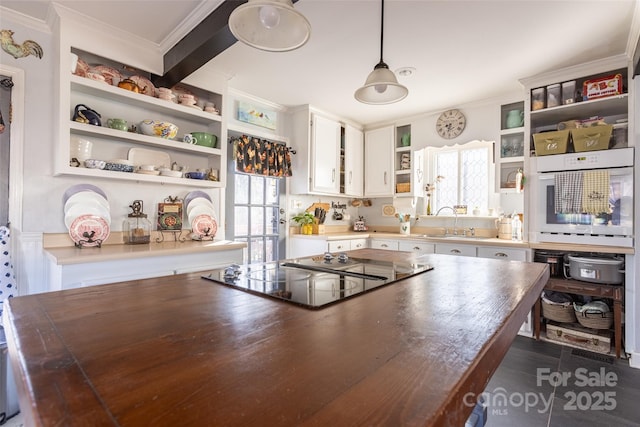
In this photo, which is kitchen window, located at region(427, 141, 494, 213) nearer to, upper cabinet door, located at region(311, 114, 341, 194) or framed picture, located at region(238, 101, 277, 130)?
upper cabinet door, located at region(311, 114, 341, 194)

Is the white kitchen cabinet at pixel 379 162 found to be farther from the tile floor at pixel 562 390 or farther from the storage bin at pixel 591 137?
the tile floor at pixel 562 390

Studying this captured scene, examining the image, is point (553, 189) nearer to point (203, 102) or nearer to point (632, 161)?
point (632, 161)

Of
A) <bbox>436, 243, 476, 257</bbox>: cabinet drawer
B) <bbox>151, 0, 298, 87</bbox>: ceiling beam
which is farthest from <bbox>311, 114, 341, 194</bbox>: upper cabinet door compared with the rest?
<bbox>151, 0, 298, 87</bbox>: ceiling beam

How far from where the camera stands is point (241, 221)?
3432mm

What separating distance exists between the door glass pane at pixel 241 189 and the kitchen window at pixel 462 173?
7.65 feet

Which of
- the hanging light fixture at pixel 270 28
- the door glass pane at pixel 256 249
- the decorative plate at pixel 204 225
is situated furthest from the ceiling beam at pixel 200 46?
the door glass pane at pixel 256 249

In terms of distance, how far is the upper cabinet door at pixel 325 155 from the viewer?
3689mm

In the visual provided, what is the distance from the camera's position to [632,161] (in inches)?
92.0

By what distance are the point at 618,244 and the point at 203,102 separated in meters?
3.62

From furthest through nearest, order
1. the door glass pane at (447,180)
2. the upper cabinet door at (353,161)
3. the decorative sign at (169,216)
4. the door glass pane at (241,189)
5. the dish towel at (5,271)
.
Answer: the upper cabinet door at (353,161)
the door glass pane at (447,180)
the door glass pane at (241,189)
the decorative sign at (169,216)
the dish towel at (5,271)

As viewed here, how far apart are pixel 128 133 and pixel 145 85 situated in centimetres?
45

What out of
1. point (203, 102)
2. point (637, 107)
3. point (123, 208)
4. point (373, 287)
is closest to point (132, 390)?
point (373, 287)

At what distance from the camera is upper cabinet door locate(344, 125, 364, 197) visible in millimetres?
4137

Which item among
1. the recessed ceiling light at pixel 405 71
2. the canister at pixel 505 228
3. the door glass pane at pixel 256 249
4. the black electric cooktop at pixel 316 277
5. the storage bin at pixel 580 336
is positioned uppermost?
the recessed ceiling light at pixel 405 71
